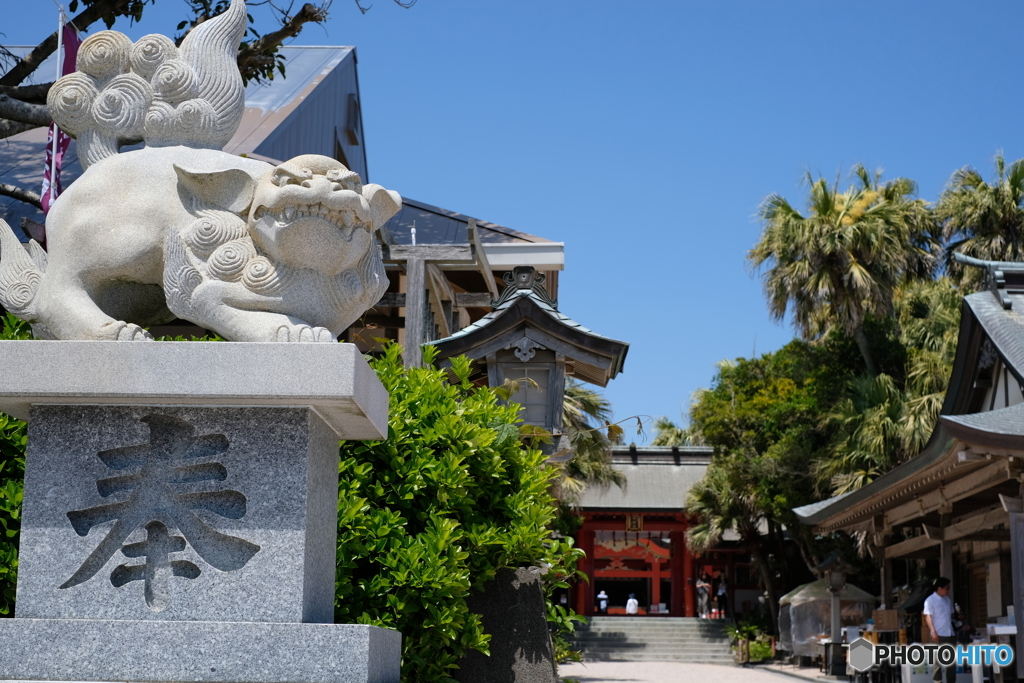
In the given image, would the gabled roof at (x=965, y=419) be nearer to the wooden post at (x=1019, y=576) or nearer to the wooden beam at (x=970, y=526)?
the wooden beam at (x=970, y=526)

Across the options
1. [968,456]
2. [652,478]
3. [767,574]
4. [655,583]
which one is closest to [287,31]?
[968,456]

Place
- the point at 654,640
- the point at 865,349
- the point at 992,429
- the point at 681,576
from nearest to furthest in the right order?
the point at 992,429, the point at 865,349, the point at 654,640, the point at 681,576

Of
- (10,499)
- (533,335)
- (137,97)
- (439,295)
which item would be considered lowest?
(10,499)

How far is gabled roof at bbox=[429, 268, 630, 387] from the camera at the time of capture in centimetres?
881

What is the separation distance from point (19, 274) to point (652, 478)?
33.4m

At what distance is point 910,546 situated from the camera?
631 inches

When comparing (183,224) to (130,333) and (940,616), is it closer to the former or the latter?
(130,333)

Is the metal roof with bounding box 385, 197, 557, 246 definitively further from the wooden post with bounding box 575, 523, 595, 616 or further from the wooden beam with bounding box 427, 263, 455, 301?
the wooden post with bounding box 575, 523, 595, 616

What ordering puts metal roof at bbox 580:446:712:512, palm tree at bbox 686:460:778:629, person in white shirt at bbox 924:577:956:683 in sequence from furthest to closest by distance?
metal roof at bbox 580:446:712:512, palm tree at bbox 686:460:778:629, person in white shirt at bbox 924:577:956:683

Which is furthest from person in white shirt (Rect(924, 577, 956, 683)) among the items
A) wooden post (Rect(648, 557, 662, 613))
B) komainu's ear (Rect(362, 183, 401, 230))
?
wooden post (Rect(648, 557, 662, 613))

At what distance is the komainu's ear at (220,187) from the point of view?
3.08 metres

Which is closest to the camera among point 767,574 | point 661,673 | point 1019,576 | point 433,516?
point 433,516

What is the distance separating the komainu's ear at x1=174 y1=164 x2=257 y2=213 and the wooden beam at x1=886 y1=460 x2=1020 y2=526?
8.61 m

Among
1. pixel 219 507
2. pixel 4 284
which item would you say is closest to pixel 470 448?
pixel 219 507
